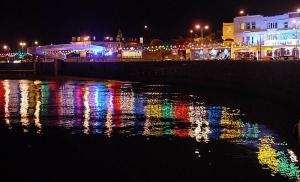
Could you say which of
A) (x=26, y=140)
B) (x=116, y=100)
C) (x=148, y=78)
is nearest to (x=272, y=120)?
(x=26, y=140)

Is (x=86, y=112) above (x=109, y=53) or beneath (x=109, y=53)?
beneath

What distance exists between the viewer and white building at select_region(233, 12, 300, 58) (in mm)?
76375

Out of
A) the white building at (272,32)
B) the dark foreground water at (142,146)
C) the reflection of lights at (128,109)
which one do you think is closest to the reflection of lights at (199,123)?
the dark foreground water at (142,146)

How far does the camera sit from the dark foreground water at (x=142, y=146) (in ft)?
57.8

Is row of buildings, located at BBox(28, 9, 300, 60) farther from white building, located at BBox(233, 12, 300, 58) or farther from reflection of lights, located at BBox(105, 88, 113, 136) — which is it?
reflection of lights, located at BBox(105, 88, 113, 136)

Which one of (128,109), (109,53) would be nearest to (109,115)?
(128,109)

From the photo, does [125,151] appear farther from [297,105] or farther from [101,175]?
[297,105]

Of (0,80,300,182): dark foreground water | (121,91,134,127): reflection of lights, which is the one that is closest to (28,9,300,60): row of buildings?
→ (121,91,134,127): reflection of lights

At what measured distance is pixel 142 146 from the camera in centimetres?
2214

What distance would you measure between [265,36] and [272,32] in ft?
4.91

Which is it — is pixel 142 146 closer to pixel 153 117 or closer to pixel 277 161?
pixel 277 161

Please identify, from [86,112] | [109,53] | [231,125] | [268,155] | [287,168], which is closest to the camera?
[287,168]

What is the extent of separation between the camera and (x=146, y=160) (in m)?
19.5

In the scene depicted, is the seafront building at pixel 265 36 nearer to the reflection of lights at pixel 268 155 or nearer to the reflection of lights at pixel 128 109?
the reflection of lights at pixel 128 109
